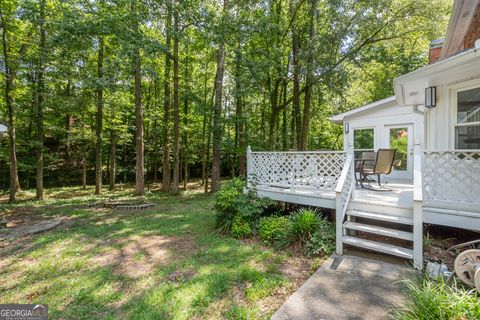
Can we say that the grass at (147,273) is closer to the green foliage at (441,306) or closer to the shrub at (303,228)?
the shrub at (303,228)

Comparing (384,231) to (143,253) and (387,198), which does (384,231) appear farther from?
(143,253)

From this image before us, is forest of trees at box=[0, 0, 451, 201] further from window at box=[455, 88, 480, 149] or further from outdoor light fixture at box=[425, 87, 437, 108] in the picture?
window at box=[455, 88, 480, 149]

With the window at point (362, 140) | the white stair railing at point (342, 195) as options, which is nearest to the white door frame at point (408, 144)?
the window at point (362, 140)

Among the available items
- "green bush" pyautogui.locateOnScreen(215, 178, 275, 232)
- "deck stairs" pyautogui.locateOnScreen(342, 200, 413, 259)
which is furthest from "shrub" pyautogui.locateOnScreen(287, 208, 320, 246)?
"green bush" pyautogui.locateOnScreen(215, 178, 275, 232)

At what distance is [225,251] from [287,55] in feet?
34.5

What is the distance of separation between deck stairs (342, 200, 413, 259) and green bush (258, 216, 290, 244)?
1.16 meters

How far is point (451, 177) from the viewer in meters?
3.84

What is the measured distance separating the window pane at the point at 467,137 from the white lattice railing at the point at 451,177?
1.80 ft

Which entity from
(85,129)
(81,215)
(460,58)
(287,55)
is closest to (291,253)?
(460,58)

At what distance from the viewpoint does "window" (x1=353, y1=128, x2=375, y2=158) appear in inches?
358

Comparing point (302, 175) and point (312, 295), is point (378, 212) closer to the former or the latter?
point (302, 175)

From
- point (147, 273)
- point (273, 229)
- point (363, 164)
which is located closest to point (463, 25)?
point (363, 164)

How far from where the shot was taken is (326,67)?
9.80m

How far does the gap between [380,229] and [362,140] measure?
6398mm
